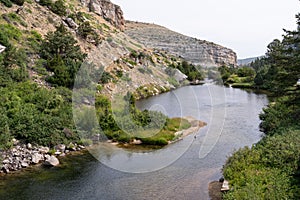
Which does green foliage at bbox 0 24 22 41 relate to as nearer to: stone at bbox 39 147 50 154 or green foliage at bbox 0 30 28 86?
green foliage at bbox 0 30 28 86

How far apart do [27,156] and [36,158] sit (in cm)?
67

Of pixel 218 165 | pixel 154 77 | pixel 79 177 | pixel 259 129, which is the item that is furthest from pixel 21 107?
pixel 154 77

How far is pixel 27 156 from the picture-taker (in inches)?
869

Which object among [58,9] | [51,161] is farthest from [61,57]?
[51,161]

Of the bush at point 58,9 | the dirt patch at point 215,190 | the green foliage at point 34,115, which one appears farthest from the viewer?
the bush at point 58,9

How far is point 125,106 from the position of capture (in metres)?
32.1

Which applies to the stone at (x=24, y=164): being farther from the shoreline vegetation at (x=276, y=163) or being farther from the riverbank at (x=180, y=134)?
the shoreline vegetation at (x=276, y=163)

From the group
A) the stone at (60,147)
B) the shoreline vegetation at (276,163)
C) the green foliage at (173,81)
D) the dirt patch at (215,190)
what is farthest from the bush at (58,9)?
the dirt patch at (215,190)

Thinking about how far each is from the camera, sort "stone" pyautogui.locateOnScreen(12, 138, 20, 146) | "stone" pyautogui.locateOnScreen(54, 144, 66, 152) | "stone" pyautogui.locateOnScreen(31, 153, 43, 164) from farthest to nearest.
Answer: "stone" pyautogui.locateOnScreen(54, 144, 66, 152) < "stone" pyautogui.locateOnScreen(12, 138, 20, 146) < "stone" pyautogui.locateOnScreen(31, 153, 43, 164)

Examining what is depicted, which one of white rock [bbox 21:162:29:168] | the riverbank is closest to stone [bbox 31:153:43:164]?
white rock [bbox 21:162:29:168]

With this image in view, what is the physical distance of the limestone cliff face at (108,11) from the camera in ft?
258

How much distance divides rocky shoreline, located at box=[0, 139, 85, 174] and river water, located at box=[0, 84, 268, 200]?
Answer: 78cm

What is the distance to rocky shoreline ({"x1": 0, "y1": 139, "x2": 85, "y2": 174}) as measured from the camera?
68.0ft

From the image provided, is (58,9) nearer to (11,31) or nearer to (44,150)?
(11,31)
